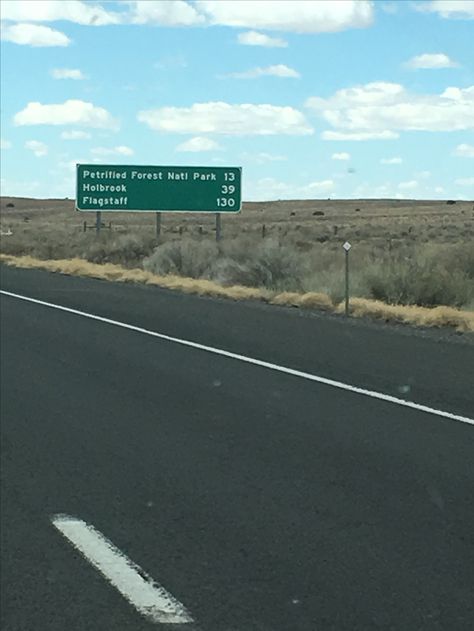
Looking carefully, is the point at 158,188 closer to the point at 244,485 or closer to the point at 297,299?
the point at 297,299

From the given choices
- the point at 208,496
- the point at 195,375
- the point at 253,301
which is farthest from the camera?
the point at 253,301

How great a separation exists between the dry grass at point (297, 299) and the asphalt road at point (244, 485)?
12.3ft

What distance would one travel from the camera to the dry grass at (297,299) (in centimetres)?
1905

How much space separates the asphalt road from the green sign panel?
87.7 ft

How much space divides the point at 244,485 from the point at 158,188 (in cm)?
3596

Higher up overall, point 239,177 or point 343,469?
point 239,177

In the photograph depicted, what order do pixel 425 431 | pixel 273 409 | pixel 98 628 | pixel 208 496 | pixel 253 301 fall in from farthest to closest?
pixel 253 301 → pixel 273 409 → pixel 425 431 → pixel 208 496 → pixel 98 628

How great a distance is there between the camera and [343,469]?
810 cm

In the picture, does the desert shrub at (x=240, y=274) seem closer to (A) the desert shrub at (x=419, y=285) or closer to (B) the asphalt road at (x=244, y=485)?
(A) the desert shrub at (x=419, y=285)

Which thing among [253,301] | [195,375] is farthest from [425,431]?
[253,301]

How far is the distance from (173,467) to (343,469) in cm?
123

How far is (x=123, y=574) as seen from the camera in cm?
576

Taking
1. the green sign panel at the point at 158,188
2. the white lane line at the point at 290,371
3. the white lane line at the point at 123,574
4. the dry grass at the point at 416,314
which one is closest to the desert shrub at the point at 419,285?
the dry grass at the point at 416,314

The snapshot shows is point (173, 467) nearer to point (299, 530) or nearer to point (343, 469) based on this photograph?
point (343, 469)
